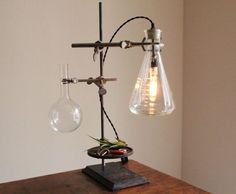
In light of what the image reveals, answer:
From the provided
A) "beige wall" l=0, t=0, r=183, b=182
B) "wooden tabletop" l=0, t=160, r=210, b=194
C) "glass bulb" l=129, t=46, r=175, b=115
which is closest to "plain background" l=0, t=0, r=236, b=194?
"beige wall" l=0, t=0, r=183, b=182

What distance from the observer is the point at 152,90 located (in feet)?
3.42

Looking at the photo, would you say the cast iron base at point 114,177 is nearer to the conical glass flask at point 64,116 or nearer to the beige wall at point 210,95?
the conical glass flask at point 64,116

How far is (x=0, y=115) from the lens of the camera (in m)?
1.75

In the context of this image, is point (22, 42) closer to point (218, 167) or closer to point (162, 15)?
point (162, 15)

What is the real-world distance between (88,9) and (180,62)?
855 millimetres

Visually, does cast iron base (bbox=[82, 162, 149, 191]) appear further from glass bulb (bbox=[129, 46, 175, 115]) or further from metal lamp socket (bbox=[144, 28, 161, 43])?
metal lamp socket (bbox=[144, 28, 161, 43])

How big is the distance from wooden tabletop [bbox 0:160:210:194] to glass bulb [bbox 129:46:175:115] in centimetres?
29

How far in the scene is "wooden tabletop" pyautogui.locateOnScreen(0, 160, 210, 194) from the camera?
3.57 ft

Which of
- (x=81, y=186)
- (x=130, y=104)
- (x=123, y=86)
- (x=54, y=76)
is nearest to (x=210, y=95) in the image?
(x=123, y=86)

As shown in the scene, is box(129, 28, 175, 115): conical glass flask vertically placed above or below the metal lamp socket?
below

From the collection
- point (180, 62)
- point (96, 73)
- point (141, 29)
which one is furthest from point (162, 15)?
point (96, 73)

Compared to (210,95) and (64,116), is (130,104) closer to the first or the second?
(64,116)

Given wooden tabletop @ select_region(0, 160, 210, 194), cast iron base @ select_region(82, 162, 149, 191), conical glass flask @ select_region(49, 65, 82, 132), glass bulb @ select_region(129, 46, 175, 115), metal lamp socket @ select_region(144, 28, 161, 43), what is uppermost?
metal lamp socket @ select_region(144, 28, 161, 43)

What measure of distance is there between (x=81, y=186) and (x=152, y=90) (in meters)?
0.45
